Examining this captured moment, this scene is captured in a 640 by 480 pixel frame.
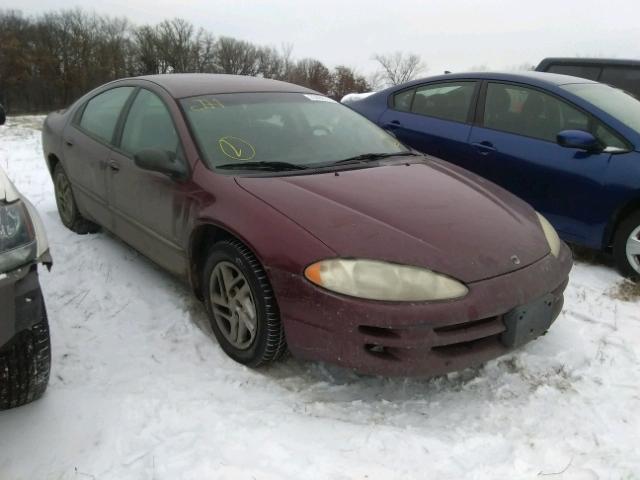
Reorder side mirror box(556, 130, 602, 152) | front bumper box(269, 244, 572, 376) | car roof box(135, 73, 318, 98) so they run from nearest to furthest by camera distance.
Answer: front bumper box(269, 244, 572, 376) → car roof box(135, 73, 318, 98) → side mirror box(556, 130, 602, 152)

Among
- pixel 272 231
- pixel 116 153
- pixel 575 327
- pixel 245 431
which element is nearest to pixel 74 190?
pixel 116 153

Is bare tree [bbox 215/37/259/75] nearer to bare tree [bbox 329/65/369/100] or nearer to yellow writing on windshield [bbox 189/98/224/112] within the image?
bare tree [bbox 329/65/369/100]

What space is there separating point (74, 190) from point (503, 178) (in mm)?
3488

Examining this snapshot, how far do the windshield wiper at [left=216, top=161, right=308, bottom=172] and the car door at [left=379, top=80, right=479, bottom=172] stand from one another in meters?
2.17

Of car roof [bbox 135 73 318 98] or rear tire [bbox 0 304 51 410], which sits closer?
rear tire [bbox 0 304 51 410]

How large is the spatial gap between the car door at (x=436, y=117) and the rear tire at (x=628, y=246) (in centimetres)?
134

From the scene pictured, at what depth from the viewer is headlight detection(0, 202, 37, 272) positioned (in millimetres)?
1880

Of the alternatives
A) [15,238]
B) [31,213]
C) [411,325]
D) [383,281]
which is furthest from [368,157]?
[15,238]

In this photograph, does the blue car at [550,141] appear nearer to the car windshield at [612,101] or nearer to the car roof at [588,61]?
the car windshield at [612,101]

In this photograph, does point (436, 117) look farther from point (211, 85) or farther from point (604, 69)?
point (604, 69)

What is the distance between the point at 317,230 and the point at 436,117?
2.98 metres

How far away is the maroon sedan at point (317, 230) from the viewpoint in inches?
86.1

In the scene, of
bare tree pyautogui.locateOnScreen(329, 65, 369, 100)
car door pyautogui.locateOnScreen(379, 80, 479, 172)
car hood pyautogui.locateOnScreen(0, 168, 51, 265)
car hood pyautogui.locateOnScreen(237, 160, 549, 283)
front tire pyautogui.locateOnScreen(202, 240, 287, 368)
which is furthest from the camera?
bare tree pyautogui.locateOnScreen(329, 65, 369, 100)

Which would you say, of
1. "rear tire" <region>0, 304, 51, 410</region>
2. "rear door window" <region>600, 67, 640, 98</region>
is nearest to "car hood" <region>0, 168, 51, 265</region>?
"rear tire" <region>0, 304, 51, 410</region>
